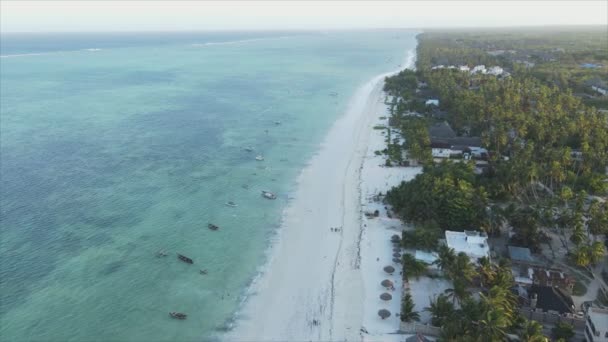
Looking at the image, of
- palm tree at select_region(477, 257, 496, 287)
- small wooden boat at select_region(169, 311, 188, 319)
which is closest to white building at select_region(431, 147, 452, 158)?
palm tree at select_region(477, 257, 496, 287)

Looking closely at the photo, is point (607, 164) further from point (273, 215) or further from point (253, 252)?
point (253, 252)

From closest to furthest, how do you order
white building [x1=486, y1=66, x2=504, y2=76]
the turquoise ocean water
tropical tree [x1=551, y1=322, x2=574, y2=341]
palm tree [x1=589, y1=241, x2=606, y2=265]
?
tropical tree [x1=551, y1=322, x2=574, y2=341], the turquoise ocean water, palm tree [x1=589, y1=241, x2=606, y2=265], white building [x1=486, y1=66, x2=504, y2=76]

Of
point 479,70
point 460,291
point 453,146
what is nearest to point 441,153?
point 453,146

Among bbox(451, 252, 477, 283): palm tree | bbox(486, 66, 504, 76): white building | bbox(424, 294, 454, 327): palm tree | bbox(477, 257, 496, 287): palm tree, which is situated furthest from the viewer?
bbox(486, 66, 504, 76): white building

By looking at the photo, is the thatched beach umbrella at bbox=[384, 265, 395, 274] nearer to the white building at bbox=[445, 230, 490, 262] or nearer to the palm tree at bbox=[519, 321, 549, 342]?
the white building at bbox=[445, 230, 490, 262]

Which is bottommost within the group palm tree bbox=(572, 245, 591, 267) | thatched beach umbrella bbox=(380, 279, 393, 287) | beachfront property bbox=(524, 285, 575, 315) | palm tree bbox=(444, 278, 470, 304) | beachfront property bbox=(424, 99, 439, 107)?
thatched beach umbrella bbox=(380, 279, 393, 287)

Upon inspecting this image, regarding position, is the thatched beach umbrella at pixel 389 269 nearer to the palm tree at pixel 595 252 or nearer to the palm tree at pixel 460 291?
the palm tree at pixel 460 291

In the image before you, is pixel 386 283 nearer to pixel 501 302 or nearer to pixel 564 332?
pixel 501 302
